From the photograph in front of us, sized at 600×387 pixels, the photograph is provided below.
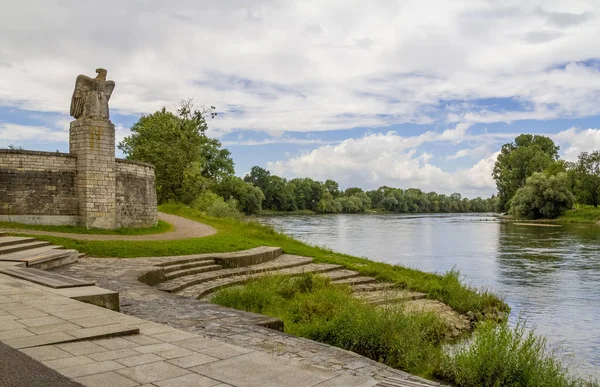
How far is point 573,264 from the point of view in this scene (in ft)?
80.1

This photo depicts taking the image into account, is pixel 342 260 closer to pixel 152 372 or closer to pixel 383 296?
pixel 383 296

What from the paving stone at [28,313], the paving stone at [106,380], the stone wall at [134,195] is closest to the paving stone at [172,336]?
the paving stone at [106,380]

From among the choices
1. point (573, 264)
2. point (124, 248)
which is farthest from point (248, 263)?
point (573, 264)

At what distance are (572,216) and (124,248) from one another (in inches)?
2343

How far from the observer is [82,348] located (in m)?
5.03

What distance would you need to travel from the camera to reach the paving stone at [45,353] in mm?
4653

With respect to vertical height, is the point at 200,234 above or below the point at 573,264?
above

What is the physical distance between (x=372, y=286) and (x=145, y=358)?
1174cm

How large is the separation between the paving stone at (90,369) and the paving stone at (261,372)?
67cm

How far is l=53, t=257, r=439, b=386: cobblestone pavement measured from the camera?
18.7ft

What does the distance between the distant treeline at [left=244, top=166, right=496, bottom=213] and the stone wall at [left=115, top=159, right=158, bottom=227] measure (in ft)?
216

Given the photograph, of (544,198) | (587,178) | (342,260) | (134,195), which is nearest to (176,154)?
(134,195)

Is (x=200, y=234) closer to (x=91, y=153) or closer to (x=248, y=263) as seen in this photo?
(x=91, y=153)

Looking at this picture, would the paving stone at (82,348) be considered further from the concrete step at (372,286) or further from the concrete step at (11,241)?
the concrete step at (372,286)
